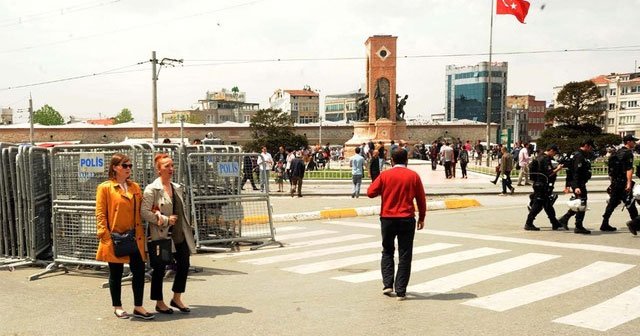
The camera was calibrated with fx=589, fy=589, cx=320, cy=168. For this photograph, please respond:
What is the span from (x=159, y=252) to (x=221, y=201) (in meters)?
4.40

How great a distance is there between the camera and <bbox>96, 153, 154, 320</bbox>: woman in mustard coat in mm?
5973

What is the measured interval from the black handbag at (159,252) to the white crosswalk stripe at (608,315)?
13.3 ft

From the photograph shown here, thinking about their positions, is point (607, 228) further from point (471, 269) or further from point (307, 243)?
point (307, 243)

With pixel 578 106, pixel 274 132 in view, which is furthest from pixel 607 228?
pixel 274 132

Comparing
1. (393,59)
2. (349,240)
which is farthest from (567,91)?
(349,240)

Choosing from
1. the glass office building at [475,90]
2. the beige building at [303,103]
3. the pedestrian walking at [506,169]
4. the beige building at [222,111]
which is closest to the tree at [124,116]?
the beige building at [222,111]

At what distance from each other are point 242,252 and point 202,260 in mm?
1000

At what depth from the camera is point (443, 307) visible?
258 inches

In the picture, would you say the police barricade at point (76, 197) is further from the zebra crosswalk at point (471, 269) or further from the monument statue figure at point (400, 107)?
the monument statue figure at point (400, 107)

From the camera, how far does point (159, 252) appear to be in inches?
244

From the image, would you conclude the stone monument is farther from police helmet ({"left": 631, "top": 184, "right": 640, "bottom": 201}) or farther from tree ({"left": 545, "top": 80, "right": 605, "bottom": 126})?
police helmet ({"left": 631, "top": 184, "right": 640, "bottom": 201})

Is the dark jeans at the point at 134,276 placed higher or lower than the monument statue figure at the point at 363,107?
lower

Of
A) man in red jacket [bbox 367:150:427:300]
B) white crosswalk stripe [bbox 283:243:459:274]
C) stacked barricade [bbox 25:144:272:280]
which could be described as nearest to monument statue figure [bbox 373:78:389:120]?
white crosswalk stripe [bbox 283:243:459:274]

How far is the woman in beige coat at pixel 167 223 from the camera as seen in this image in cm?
618
